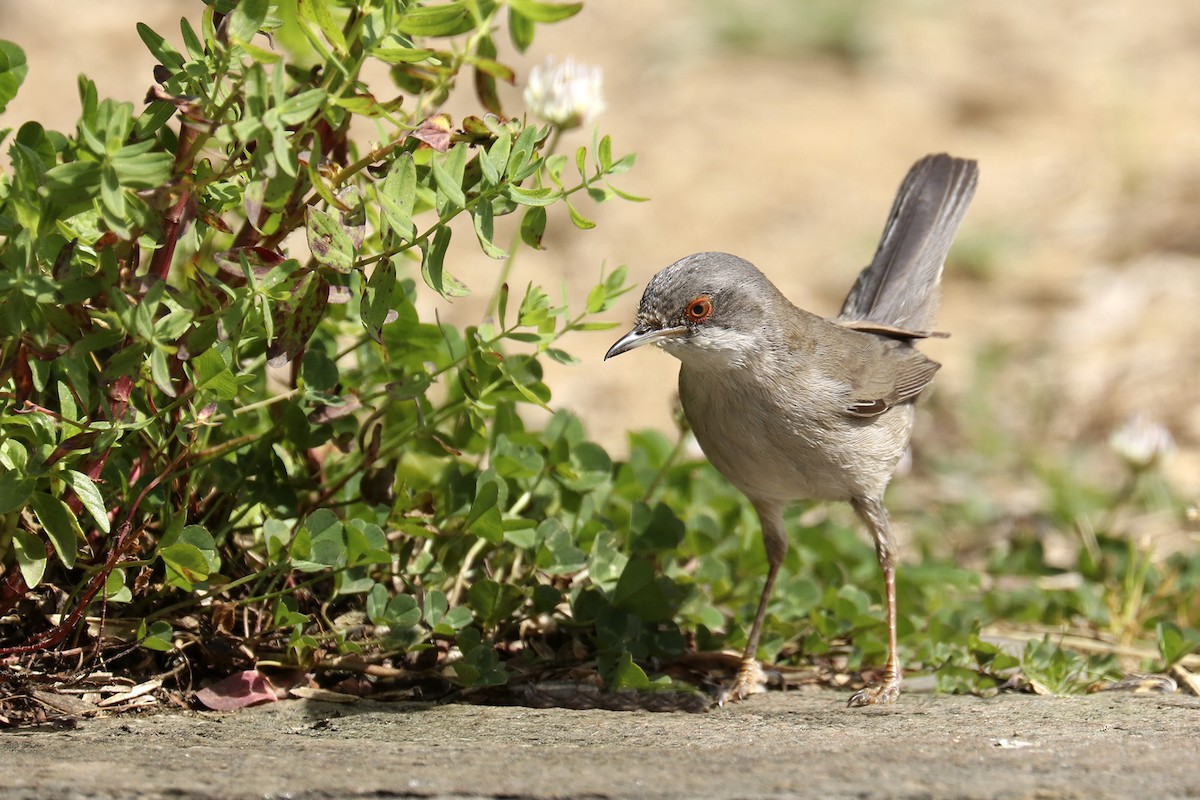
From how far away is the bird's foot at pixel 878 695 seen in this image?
13.8 feet

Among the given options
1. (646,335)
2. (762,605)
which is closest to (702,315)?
(646,335)

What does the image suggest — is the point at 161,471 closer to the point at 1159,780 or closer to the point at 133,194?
the point at 133,194

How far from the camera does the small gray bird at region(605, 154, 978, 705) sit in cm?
455

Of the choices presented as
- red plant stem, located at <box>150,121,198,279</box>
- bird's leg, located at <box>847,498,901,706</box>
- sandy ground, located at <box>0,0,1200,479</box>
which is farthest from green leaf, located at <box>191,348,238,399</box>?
→ sandy ground, located at <box>0,0,1200,479</box>

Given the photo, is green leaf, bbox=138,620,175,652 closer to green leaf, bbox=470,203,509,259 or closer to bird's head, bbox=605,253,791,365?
green leaf, bbox=470,203,509,259

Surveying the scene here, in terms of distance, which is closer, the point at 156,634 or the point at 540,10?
the point at 540,10

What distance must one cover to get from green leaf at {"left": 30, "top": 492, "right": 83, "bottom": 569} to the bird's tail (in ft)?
11.8

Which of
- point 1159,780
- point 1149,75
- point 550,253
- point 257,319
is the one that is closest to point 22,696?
point 257,319

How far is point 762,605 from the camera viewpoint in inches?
187

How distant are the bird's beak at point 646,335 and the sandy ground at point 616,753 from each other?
123 centimetres

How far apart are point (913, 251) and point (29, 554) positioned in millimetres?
3909

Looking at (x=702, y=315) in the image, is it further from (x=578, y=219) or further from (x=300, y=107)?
(x=300, y=107)

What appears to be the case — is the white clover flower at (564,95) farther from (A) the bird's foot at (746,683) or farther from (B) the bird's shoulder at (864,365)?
(A) the bird's foot at (746,683)

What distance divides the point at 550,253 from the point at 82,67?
460cm
